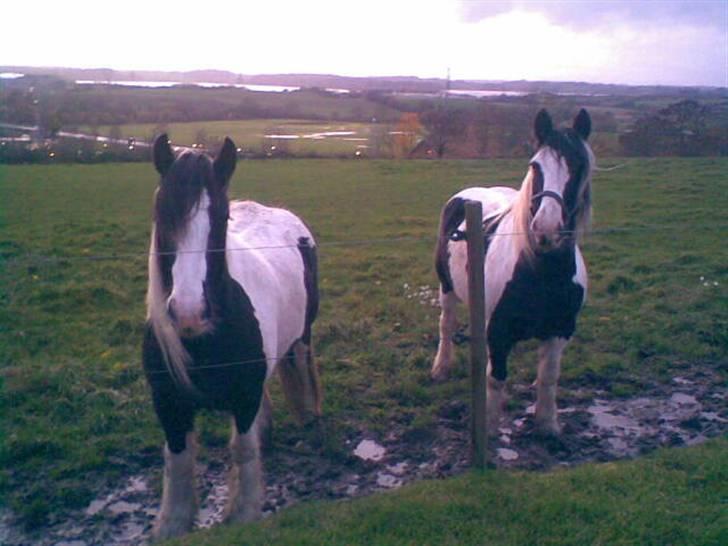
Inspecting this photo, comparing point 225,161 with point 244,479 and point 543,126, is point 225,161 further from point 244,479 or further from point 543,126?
point 543,126

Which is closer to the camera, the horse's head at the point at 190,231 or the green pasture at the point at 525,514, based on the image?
the horse's head at the point at 190,231

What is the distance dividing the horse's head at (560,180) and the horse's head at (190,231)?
186cm

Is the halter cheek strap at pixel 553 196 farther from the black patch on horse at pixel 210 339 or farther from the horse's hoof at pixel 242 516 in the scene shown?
the horse's hoof at pixel 242 516

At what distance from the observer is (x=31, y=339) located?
648cm

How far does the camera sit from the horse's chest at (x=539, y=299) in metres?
4.45

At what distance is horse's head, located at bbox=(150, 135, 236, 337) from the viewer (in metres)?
2.91

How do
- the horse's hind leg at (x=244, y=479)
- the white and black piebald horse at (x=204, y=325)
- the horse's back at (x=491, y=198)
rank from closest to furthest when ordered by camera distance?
the white and black piebald horse at (x=204, y=325) < the horse's hind leg at (x=244, y=479) < the horse's back at (x=491, y=198)

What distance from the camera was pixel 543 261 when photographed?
4406mm

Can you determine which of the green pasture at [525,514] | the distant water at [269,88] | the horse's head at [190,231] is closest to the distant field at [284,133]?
the distant water at [269,88]

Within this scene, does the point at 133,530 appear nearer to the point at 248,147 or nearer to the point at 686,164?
the point at 248,147

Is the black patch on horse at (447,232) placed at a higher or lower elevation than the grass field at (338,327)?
higher

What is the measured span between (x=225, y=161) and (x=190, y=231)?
1.47 ft

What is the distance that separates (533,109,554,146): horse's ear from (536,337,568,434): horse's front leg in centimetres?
136

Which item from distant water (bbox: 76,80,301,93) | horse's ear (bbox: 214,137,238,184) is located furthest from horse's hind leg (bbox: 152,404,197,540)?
distant water (bbox: 76,80,301,93)
